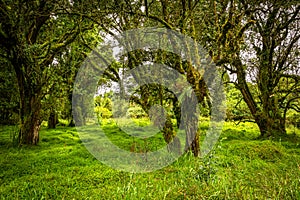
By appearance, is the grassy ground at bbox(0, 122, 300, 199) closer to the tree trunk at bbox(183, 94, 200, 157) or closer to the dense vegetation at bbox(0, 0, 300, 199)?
the dense vegetation at bbox(0, 0, 300, 199)

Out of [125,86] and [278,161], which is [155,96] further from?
[278,161]

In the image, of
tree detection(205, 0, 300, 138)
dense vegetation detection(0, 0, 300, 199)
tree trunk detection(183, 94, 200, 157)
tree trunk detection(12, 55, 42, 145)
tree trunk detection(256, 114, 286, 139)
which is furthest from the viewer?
tree trunk detection(256, 114, 286, 139)

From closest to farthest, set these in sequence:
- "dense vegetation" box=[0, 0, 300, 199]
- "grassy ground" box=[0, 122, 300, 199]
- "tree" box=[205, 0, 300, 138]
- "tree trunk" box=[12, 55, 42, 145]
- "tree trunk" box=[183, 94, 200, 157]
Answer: "grassy ground" box=[0, 122, 300, 199], "dense vegetation" box=[0, 0, 300, 199], "tree trunk" box=[12, 55, 42, 145], "tree trunk" box=[183, 94, 200, 157], "tree" box=[205, 0, 300, 138]

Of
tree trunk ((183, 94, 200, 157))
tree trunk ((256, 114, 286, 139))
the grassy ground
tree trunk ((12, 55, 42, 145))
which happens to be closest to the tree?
tree trunk ((256, 114, 286, 139))

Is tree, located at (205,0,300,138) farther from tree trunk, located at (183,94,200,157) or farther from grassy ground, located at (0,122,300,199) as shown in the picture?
tree trunk, located at (183,94,200,157)

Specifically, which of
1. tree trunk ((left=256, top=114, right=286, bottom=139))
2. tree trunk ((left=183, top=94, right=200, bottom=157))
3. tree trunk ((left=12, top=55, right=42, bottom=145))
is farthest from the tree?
tree trunk ((left=12, top=55, right=42, bottom=145))

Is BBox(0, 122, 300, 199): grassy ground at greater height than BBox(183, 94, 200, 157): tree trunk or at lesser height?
lesser

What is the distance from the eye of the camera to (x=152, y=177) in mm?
7121

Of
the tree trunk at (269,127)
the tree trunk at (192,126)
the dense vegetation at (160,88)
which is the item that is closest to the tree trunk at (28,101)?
the dense vegetation at (160,88)

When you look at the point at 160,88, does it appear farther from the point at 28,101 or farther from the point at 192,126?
the point at 28,101

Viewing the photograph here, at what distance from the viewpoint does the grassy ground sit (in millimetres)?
5188

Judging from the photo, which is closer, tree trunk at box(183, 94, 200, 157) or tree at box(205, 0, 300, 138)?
tree trunk at box(183, 94, 200, 157)

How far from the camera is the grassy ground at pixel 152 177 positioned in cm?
519

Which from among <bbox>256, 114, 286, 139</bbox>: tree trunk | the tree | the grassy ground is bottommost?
the grassy ground
